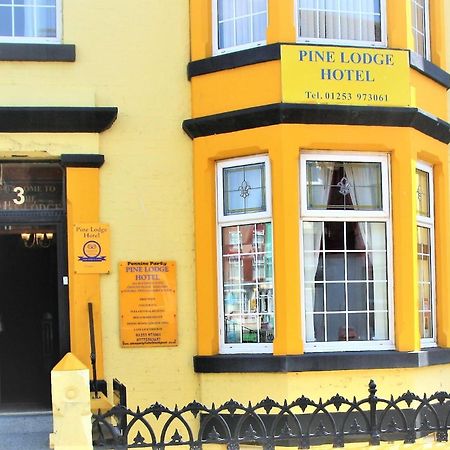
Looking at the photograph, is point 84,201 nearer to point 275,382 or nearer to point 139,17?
point 139,17

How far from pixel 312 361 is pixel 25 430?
288 centimetres

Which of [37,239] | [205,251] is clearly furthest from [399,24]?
[37,239]

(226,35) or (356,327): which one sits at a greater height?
(226,35)

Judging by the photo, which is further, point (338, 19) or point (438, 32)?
point (438, 32)

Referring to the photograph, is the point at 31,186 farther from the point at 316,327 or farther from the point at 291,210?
the point at 316,327

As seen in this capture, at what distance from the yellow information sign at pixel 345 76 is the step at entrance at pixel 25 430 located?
401 cm

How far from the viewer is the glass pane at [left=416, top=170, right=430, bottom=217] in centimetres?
946

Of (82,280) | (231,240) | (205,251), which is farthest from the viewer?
(231,240)

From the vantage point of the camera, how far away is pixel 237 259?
9.05 metres

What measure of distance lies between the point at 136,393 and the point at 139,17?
393 centimetres

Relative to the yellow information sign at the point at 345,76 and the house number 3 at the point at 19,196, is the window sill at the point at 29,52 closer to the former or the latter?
the house number 3 at the point at 19,196

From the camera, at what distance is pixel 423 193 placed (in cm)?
956

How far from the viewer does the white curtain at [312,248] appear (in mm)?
8766

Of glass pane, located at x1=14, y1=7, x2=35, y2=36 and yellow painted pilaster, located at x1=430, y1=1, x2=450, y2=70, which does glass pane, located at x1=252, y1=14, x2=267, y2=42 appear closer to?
yellow painted pilaster, located at x1=430, y1=1, x2=450, y2=70
